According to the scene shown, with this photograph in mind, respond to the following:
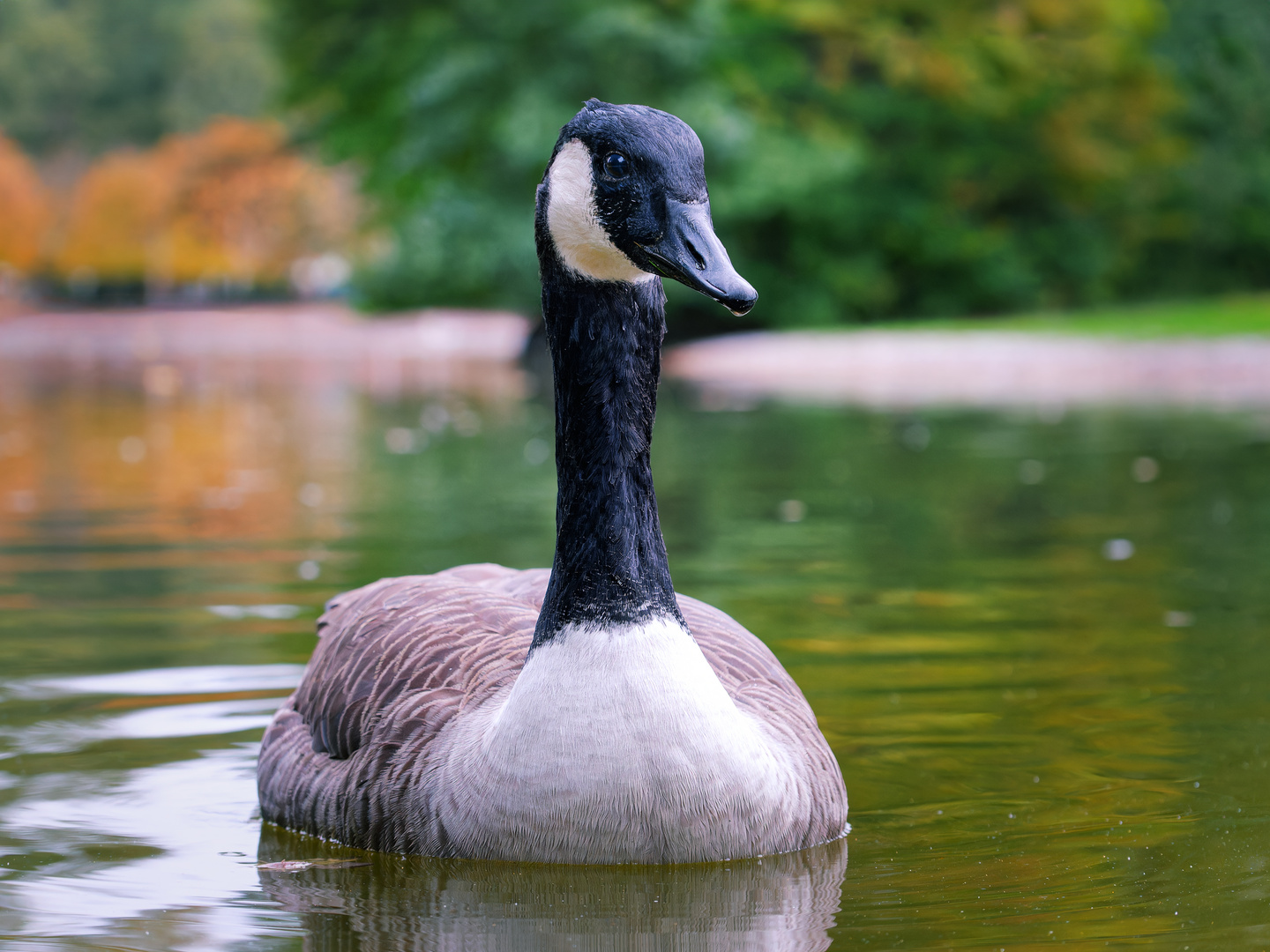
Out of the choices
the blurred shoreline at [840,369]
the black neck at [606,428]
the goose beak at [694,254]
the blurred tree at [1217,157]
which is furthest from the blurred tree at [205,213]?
the goose beak at [694,254]

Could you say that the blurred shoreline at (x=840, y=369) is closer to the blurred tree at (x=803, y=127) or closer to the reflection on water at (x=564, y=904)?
the blurred tree at (x=803, y=127)

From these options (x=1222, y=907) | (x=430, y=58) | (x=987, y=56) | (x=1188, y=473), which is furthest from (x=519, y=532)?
(x=987, y=56)

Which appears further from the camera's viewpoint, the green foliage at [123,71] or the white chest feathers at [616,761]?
the green foliage at [123,71]

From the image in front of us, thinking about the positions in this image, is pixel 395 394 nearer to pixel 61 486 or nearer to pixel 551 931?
pixel 61 486

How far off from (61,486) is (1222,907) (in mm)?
11352

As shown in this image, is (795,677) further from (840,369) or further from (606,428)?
(840,369)

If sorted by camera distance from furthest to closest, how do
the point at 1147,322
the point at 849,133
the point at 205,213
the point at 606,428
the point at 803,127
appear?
the point at 205,213
the point at 849,133
the point at 803,127
the point at 1147,322
the point at 606,428

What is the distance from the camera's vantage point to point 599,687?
4.30 metres

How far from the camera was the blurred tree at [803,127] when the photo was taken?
31.9 metres

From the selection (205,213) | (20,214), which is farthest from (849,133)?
(20,214)

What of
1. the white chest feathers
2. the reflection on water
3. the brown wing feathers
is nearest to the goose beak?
the white chest feathers

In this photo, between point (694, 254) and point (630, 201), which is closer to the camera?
point (694, 254)

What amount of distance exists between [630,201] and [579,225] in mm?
199

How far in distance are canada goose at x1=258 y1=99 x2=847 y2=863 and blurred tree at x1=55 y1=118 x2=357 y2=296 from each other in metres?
70.5
